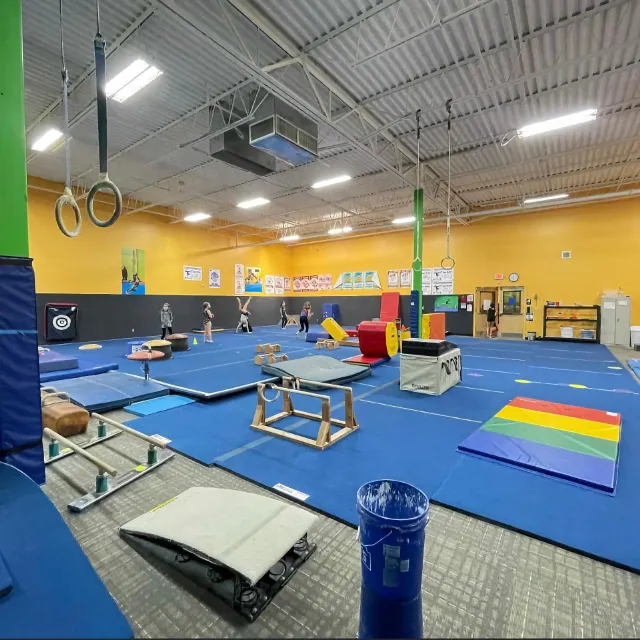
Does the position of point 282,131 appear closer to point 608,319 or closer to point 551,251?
point 551,251

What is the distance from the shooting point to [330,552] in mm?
1977

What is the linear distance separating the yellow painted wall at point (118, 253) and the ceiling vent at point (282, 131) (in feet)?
26.7

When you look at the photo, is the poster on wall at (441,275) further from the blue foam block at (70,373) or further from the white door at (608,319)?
the blue foam block at (70,373)

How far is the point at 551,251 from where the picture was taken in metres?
12.4

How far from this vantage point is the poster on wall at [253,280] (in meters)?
17.3

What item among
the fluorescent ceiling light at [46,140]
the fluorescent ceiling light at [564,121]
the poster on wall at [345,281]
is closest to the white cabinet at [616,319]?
the fluorescent ceiling light at [564,121]

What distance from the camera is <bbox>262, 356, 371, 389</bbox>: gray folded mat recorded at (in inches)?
218

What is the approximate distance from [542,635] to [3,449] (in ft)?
10.3

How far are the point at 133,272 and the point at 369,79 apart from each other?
10693mm

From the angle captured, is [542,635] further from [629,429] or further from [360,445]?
[629,429]

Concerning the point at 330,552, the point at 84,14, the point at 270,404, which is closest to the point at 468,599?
the point at 330,552

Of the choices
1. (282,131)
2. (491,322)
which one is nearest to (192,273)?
(282,131)

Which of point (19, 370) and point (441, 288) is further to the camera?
point (441, 288)

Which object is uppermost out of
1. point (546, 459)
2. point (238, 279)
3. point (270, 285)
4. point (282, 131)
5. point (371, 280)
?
point (282, 131)
